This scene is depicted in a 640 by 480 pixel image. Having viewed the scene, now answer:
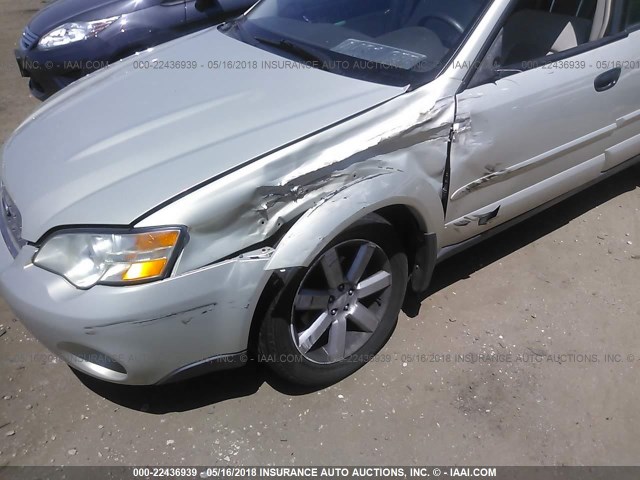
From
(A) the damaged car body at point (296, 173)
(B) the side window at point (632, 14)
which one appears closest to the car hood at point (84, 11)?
(A) the damaged car body at point (296, 173)

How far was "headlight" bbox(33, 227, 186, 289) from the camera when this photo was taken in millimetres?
2025

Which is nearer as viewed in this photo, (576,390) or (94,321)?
(94,321)

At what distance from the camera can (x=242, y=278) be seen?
6.93 ft

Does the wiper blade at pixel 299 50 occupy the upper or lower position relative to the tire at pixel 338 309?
upper

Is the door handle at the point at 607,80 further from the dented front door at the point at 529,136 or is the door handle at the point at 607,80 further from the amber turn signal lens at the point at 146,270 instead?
the amber turn signal lens at the point at 146,270

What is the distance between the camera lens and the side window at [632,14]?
10.6ft

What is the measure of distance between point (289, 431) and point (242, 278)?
76cm

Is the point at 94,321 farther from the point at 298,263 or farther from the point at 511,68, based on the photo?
the point at 511,68

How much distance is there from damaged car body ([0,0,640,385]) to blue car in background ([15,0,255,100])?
1.60 metres

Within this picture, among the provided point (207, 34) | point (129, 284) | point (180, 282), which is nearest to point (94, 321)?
point (129, 284)

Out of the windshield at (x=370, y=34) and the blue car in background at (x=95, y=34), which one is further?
the blue car in background at (x=95, y=34)

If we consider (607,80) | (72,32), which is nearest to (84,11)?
(72,32)

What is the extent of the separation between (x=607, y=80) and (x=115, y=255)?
2.44 metres

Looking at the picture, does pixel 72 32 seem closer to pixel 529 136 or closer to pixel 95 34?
pixel 95 34
